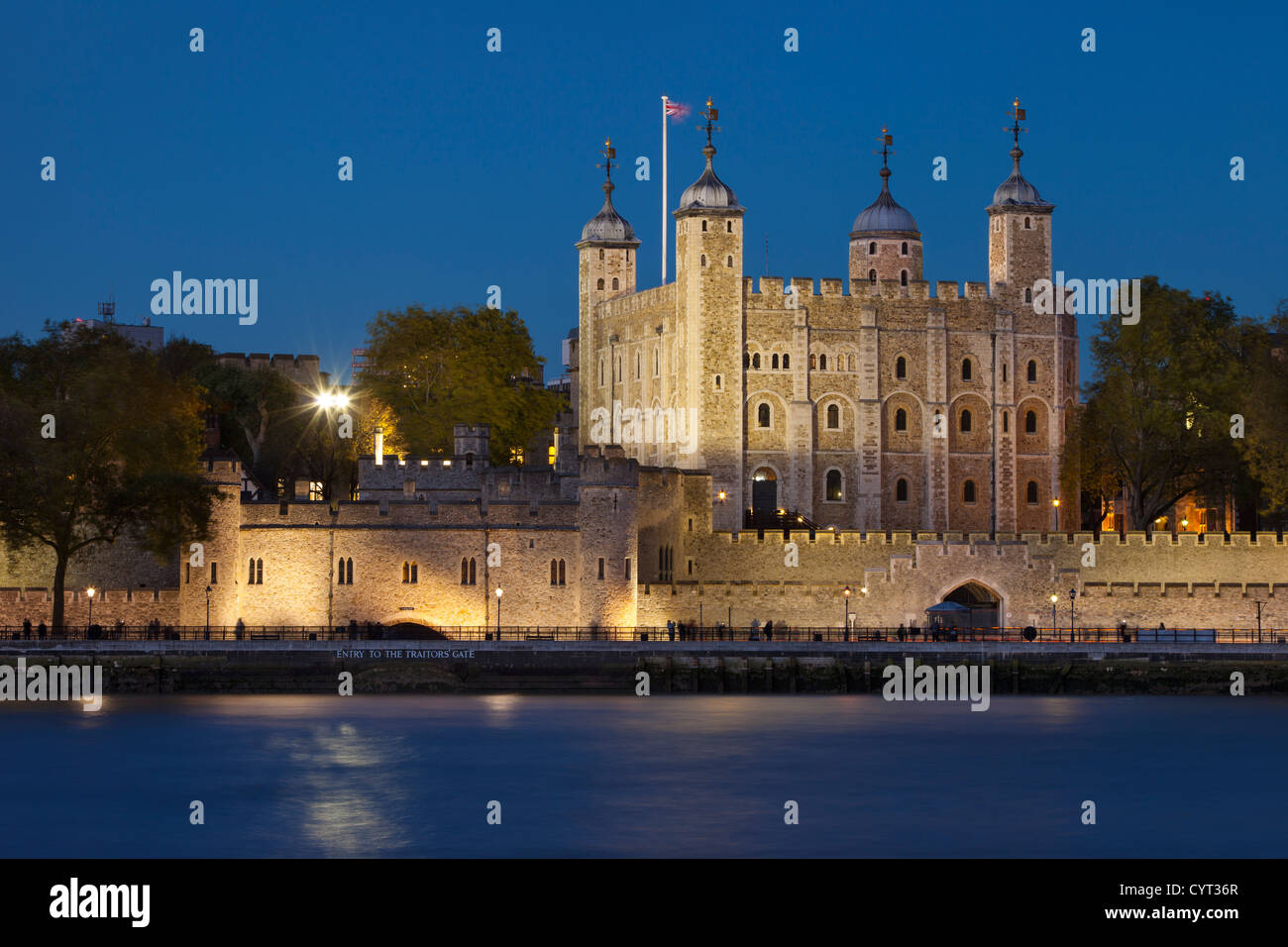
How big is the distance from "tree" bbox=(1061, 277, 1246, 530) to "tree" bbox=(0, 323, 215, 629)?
112 feet

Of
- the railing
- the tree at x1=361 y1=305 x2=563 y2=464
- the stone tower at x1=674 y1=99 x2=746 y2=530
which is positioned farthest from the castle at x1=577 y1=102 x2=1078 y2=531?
the railing

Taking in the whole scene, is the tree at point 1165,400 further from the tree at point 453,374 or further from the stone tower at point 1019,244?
the tree at point 453,374

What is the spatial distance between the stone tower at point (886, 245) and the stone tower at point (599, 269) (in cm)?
954

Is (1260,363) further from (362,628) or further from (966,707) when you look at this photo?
(362,628)

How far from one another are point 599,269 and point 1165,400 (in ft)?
87.4

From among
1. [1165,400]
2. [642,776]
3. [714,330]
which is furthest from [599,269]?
[642,776]

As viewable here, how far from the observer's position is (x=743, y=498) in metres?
84.5

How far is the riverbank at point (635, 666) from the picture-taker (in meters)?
59.2

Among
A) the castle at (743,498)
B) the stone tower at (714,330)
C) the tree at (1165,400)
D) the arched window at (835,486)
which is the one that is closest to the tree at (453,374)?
the castle at (743,498)

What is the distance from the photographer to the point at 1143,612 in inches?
2724

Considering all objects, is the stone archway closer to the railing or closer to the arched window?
the railing

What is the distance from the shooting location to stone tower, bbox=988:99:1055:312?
8881 cm
